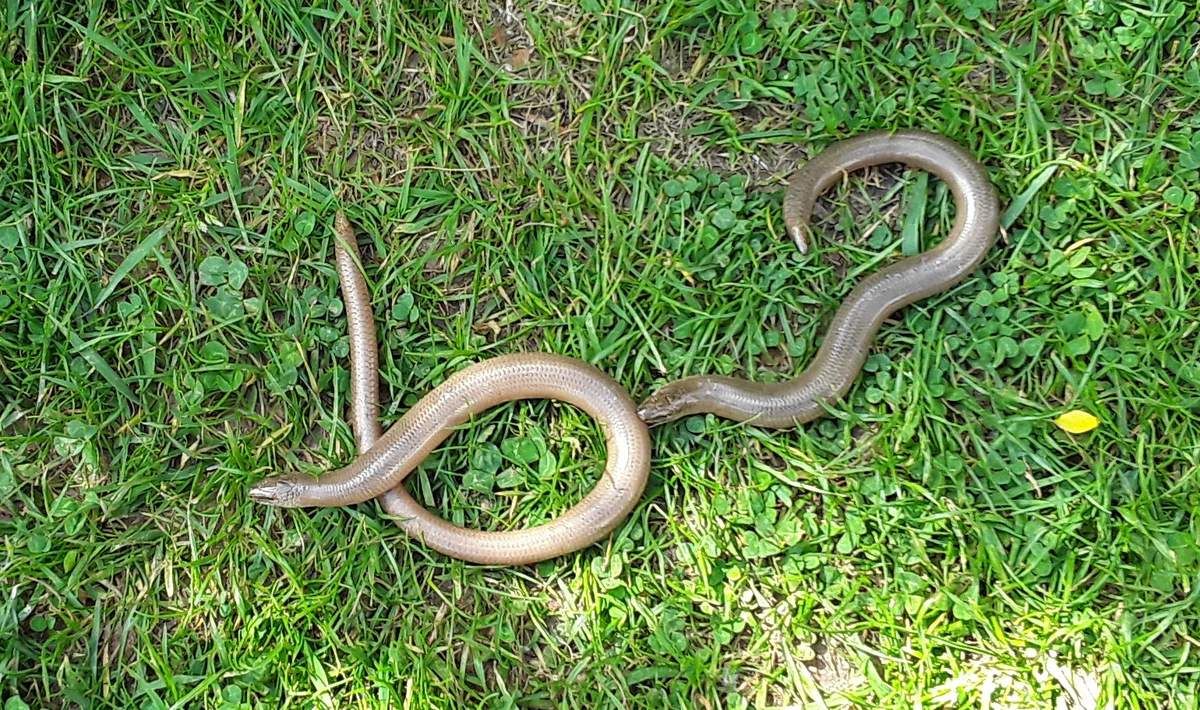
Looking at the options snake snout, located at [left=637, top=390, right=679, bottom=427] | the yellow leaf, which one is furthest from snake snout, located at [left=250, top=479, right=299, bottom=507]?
the yellow leaf

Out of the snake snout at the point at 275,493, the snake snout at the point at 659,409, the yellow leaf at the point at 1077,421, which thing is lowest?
the snake snout at the point at 275,493

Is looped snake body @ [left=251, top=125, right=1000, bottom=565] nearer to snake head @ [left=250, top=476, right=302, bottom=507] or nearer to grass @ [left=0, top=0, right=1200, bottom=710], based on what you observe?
snake head @ [left=250, top=476, right=302, bottom=507]

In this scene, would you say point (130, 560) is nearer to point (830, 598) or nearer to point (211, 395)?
point (211, 395)

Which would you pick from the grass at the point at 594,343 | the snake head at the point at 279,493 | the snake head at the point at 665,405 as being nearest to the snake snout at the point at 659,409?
the snake head at the point at 665,405

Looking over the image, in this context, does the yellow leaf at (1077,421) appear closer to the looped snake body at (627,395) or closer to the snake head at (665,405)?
the looped snake body at (627,395)

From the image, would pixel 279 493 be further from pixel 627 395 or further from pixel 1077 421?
pixel 1077 421

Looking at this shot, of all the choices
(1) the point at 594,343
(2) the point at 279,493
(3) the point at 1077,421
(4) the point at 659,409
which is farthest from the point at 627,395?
(3) the point at 1077,421
